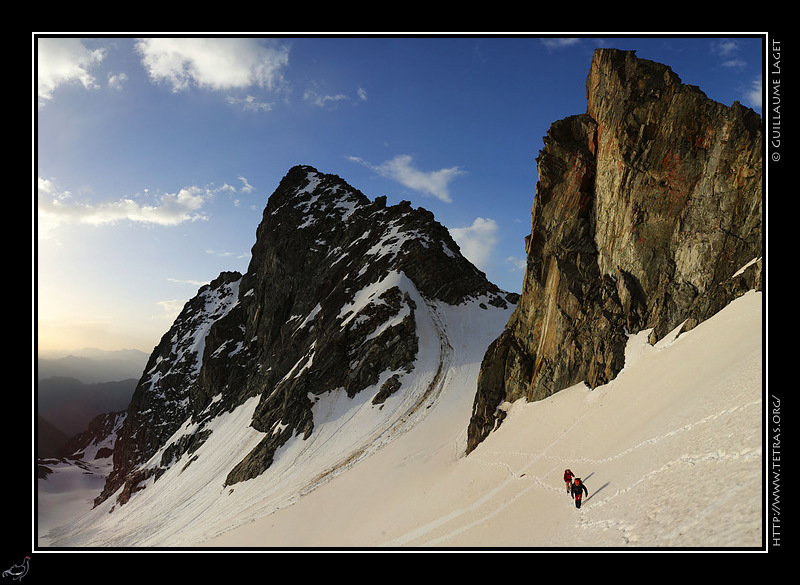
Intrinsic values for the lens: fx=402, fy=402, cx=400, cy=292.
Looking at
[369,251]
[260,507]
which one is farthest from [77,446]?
[260,507]

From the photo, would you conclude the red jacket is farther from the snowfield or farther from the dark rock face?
the dark rock face

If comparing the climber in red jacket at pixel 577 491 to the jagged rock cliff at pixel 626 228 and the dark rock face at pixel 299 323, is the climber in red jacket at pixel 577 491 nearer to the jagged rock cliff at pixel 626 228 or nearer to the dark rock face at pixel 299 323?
the jagged rock cliff at pixel 626 228

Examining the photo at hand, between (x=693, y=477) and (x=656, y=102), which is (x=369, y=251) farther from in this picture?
(x=693, y=477)

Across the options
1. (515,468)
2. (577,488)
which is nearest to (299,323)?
(515,468)

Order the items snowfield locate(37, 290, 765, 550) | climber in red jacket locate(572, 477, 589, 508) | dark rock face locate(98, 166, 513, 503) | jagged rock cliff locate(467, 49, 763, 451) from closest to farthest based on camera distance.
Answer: snowfield locate(37, 290, 765, 550) < climber in red jacket locate(572, 477, 589, 508) < jagged rock cliff locate(467, 49, 763, 451) < dark rock face locate(98, 166, 513, 503)
